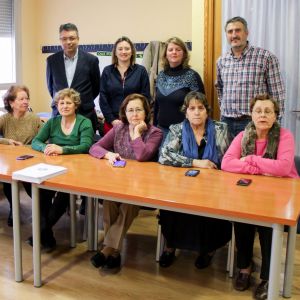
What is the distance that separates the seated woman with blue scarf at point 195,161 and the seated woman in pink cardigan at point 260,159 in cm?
14

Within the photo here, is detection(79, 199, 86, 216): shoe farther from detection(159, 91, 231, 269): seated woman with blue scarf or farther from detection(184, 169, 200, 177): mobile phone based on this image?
detection(184, 169, 200, 177): mobile phone

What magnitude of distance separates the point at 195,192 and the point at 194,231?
511 mm

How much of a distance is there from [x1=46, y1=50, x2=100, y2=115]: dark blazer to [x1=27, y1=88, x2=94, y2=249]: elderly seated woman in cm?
35

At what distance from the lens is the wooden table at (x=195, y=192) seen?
184 cm

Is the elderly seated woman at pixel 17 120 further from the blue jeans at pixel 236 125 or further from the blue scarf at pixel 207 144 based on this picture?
the blue jeans at pixel 236 125

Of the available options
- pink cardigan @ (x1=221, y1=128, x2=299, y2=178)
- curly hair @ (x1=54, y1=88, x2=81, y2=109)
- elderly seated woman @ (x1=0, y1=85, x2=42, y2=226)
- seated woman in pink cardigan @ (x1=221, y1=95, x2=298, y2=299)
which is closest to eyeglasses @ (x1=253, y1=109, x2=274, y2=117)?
seated woman in pink cardigan @ (x1=221, y1=95, x2=298, y2=299)

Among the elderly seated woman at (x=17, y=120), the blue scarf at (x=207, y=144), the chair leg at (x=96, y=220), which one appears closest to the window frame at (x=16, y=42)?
the elderly seated woman at (x=17, y=120)

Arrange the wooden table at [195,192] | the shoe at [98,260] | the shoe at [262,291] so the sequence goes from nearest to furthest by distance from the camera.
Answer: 1. the wooden table at [195,192]
2. the shoe at [262,291]
3. the shoe at [98,260]

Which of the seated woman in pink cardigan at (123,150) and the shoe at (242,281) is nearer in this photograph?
the shoe at (242,281)

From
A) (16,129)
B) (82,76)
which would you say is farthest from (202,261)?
(16,129)

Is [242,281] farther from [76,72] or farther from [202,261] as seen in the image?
[76,72]

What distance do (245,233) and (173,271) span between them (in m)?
0.57

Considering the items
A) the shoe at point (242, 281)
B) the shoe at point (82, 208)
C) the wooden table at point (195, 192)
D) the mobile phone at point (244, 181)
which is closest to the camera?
the wooden table at point (195, 192)

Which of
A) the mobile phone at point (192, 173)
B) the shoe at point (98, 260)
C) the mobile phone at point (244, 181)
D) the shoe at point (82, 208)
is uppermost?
the mobile phone at point (192, 173)
